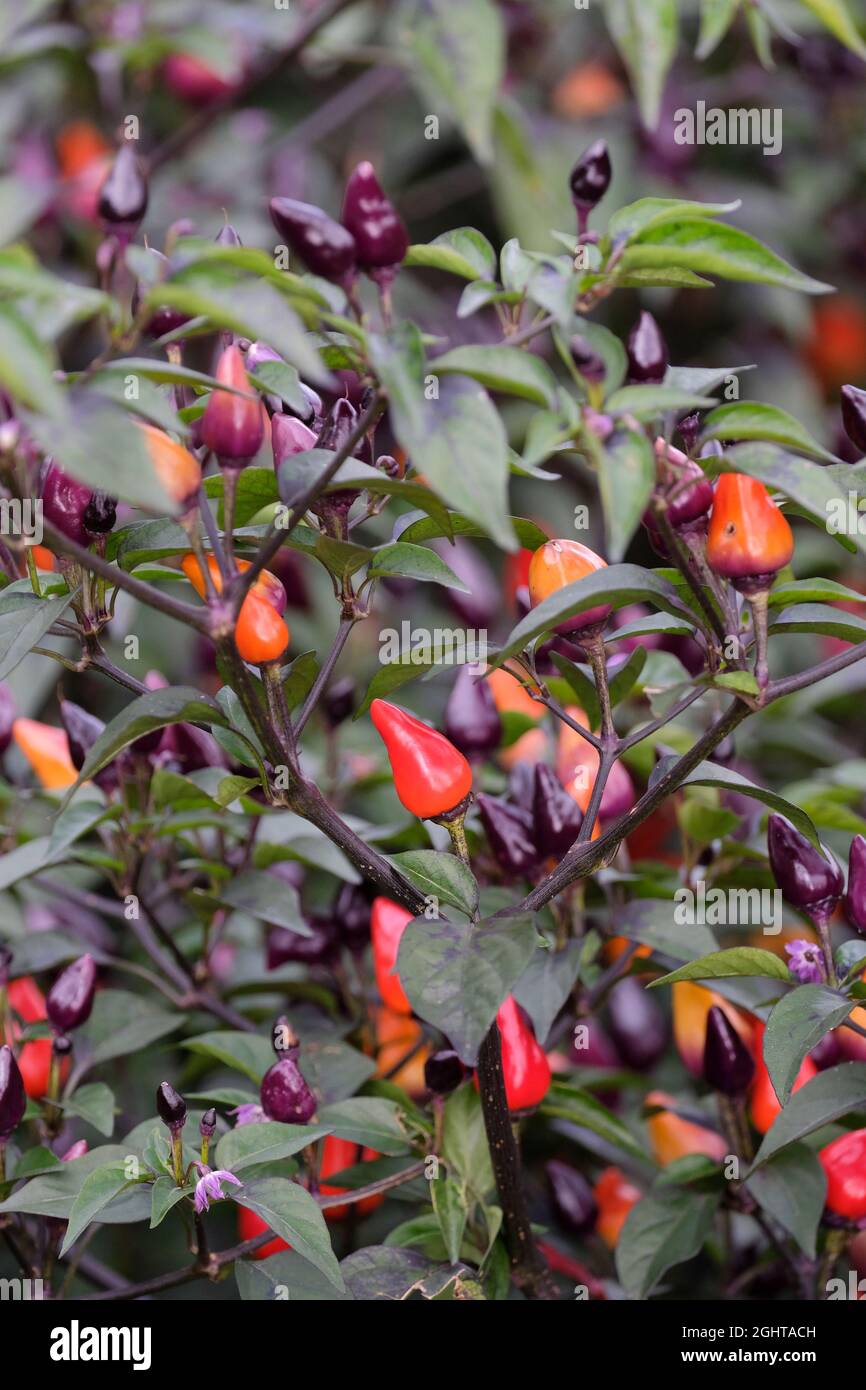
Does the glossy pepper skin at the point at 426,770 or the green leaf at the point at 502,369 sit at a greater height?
the green leaf at the point at 502,369

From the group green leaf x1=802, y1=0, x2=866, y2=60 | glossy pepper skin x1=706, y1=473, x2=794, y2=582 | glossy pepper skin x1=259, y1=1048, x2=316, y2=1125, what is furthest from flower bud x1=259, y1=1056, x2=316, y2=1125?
green leaf x1=802, y1=0, x2=866, y2=60

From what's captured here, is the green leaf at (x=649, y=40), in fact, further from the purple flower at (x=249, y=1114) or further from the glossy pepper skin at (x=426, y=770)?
the purple flower at (x=249, y=1114)

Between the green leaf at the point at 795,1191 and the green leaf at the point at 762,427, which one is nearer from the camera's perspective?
the green leaf at the point at 762,427

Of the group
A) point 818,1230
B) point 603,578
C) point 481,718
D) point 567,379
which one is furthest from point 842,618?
point 567,379

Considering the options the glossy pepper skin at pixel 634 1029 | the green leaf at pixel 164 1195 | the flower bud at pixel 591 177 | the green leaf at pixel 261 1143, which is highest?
the flower bud at pixel 591 177

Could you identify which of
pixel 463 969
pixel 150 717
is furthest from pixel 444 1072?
pixel 150 717

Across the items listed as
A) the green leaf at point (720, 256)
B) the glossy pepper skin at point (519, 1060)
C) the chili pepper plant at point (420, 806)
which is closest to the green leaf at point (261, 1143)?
the chili pepper plant at point (420, 806)

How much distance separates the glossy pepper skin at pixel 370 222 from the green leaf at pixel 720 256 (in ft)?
0.31

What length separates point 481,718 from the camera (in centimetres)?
90

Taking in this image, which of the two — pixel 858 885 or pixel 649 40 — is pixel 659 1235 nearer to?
pixel 858 885

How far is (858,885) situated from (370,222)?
0.42 meters

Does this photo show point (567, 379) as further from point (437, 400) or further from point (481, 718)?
point (437, 400)

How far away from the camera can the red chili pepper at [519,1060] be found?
75 centimetres
